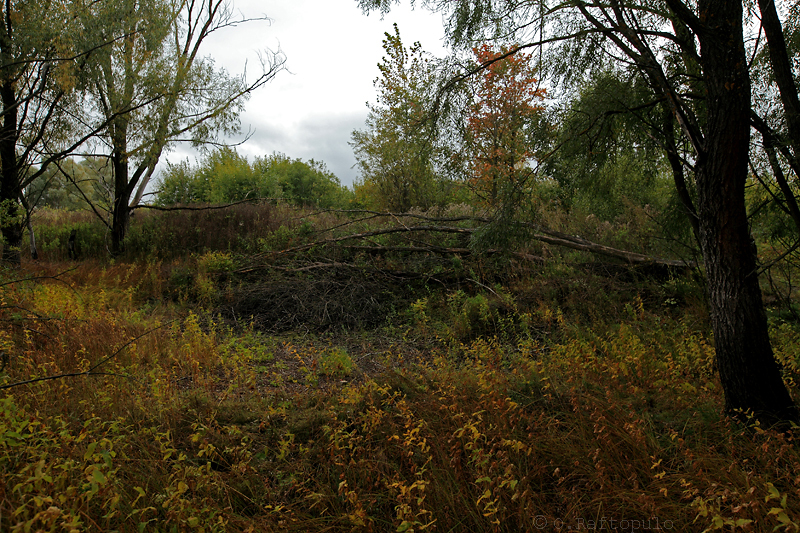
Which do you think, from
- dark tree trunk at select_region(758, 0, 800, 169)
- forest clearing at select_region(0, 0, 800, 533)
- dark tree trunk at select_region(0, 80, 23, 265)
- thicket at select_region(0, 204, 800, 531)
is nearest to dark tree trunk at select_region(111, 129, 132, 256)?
forest clearing at select_region(0, 0, 800, 533)

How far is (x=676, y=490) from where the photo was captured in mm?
2332

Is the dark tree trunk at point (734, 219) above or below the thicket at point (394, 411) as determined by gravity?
above

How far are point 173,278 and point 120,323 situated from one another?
3.38 metres

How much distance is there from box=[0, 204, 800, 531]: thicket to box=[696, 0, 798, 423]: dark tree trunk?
0.31m

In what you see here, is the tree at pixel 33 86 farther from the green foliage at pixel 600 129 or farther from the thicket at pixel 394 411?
the green foliage at pixel 600 129

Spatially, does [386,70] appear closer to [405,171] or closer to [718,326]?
[405,171]

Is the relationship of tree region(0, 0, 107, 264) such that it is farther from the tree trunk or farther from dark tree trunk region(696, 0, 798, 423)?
dark tree trunk region(696, 0, 798, 423)

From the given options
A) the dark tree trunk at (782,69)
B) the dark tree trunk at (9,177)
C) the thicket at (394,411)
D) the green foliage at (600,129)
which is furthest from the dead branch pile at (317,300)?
the dark tree trunk at (782,69)

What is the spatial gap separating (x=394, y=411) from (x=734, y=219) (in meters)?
2.84

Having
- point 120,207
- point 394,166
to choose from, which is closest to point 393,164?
point 394,166

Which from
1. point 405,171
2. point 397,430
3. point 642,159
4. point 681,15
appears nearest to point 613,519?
point 397,430

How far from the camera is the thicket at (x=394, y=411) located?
2.24 meters

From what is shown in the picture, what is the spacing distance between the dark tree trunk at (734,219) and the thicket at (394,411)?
31 centimetres

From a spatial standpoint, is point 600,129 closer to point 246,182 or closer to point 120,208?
point 120,208
